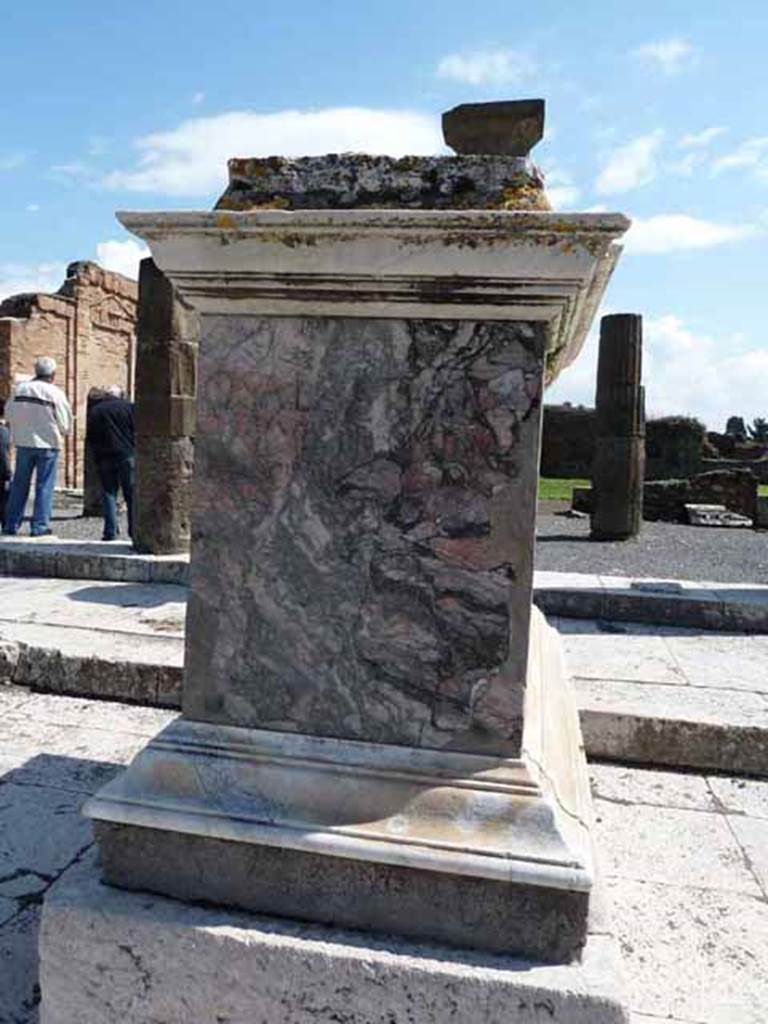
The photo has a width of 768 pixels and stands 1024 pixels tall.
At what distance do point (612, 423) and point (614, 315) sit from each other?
1.48 meters

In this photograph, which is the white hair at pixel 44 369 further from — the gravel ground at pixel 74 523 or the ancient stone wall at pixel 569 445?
the ancient stone wall at pixel 569 445

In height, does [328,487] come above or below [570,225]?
below

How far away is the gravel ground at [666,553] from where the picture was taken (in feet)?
26.6

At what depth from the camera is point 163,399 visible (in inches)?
271

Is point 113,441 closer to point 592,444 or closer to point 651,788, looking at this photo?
point 651,788

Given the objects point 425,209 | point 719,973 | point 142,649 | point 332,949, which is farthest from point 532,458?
point 142,649

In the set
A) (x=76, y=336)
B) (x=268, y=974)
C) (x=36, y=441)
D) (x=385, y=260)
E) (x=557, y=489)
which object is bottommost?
(x=268, y=974)

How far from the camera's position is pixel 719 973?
1745 mm

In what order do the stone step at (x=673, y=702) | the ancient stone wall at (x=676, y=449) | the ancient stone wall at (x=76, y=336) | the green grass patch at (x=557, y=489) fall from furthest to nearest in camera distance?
the ancient stone wall at (x=676, y=449)
the green grass patch at (x=557, y=489)
the ancient stone wall at (x=76, y=336)
the stone step at (x=673, y=702)

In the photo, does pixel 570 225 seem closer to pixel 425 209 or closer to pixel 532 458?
pixel 425 209

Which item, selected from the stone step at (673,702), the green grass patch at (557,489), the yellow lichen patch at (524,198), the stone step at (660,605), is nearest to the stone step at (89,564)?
the stone step at (660,605)

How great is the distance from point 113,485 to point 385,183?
21.6 feet

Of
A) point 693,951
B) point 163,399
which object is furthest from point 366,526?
point 163,399

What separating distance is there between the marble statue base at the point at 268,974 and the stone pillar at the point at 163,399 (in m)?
5.31
